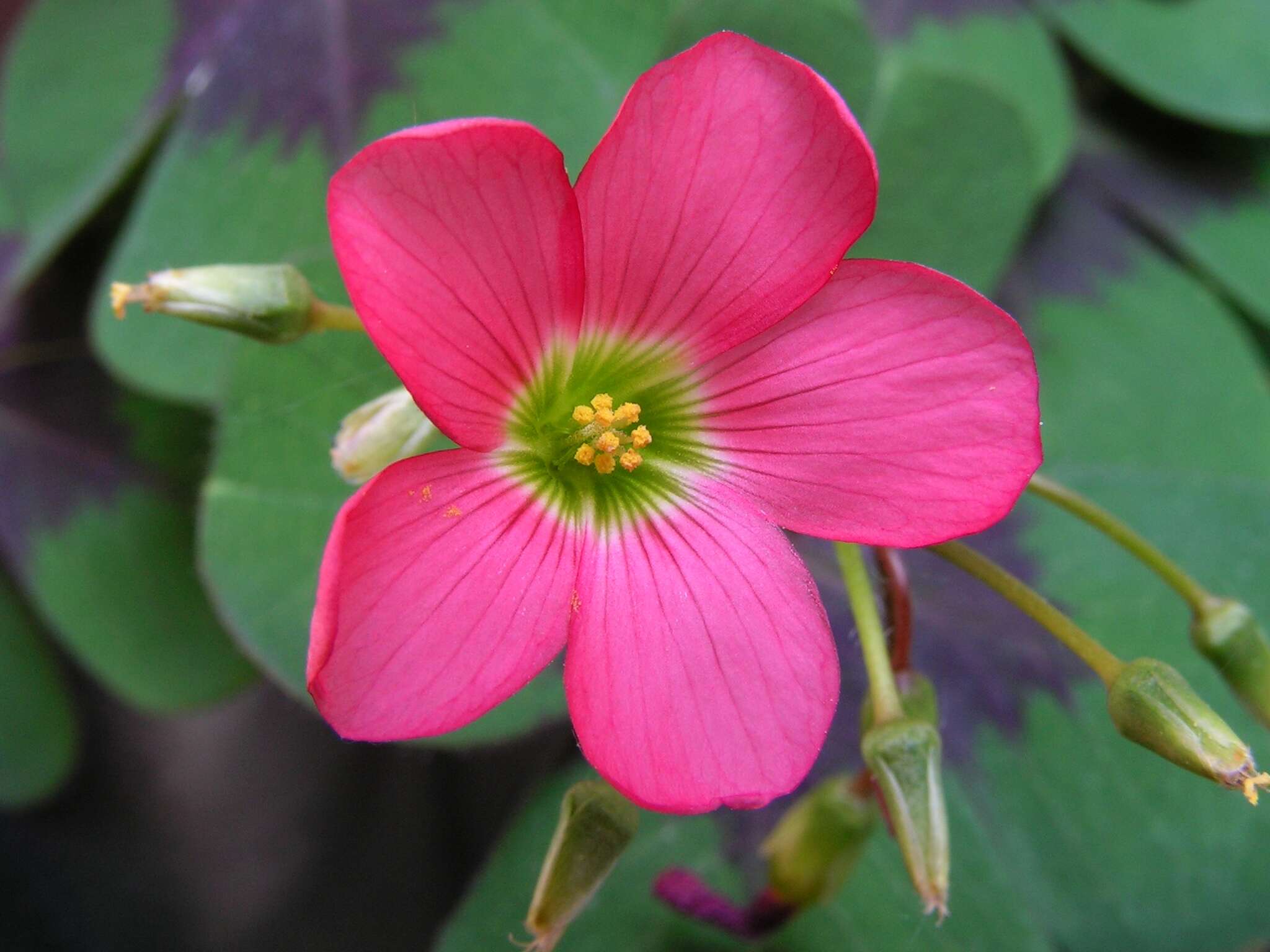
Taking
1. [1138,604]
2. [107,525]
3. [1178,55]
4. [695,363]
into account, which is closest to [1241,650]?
[1138,604]

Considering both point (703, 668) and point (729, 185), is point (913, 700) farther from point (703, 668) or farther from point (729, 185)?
point (729, 185)

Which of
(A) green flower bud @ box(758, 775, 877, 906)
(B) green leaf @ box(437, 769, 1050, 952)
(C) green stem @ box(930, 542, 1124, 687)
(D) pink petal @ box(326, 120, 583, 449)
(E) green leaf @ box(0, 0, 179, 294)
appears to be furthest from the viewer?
(E) green leaf @ box(0, 0, 179, 294)

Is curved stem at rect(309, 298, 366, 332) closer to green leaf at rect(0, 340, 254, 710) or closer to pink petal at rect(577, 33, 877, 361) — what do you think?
pink petal at rect(577, 33, 877, 361)

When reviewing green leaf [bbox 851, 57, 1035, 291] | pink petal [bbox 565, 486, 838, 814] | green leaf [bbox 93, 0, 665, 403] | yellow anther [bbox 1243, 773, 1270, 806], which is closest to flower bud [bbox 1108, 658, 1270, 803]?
yellow anther [bbox 1243, 773, 1270, 806]

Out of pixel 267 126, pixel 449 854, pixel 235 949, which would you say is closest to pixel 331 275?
pixel 267 126

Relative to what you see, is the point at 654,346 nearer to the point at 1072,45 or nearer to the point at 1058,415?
the point at 1058,415

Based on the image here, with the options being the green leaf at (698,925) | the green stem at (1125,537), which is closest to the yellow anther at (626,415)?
the green stem at (1125,537)

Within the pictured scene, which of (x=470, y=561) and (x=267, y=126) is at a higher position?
(x=470, y=561)
